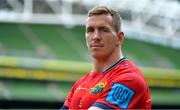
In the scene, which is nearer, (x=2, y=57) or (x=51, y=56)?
(x=2, y=57)

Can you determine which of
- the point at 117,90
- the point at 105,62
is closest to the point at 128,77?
the point at 117,90

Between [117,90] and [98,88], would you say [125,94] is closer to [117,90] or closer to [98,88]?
[117,90]

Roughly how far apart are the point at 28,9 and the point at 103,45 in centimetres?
1088

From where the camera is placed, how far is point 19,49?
12.5 meters

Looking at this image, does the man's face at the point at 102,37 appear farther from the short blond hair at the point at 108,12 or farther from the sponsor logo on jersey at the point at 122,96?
the sponsor logo on jersey at the point at 122,96

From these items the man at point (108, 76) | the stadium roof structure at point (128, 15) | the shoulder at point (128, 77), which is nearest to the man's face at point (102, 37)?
the man at point (108, 76)

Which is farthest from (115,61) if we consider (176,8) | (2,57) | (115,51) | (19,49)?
(176,8)

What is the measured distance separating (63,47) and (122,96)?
36.9ft

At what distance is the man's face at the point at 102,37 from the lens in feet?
8.68

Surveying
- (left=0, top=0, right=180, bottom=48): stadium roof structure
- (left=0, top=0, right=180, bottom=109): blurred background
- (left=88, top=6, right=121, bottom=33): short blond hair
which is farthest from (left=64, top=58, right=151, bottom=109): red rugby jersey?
(left=0, top=0, right=180, bottom=48): stadium roof structure

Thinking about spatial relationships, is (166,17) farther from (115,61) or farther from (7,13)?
(115,61)

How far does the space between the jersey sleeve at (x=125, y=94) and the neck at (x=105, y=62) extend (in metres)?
0.17

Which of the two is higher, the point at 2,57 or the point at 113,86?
the point at 113,86

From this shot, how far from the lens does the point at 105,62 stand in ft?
8.90
